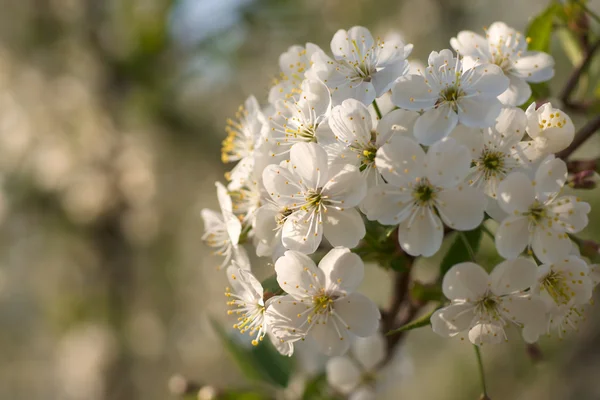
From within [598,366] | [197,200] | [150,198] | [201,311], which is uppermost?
[150,198]

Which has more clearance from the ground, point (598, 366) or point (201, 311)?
point (201, 311)

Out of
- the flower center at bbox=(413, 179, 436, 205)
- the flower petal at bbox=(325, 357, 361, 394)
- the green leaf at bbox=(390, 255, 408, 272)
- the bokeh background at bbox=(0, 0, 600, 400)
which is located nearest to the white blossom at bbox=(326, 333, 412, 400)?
the flower petal at bbox=(325, 357, 361, 394)

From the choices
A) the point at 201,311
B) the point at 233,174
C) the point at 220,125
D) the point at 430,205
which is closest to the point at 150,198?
the point at 220,125

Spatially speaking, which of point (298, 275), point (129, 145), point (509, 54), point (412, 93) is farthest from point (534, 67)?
point (129, 145)

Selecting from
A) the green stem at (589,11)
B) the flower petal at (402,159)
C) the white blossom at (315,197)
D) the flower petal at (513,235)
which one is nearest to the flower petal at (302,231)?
the white blossom at (315,197)

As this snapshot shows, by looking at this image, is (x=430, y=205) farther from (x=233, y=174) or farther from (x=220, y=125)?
(x=220, y=125)
